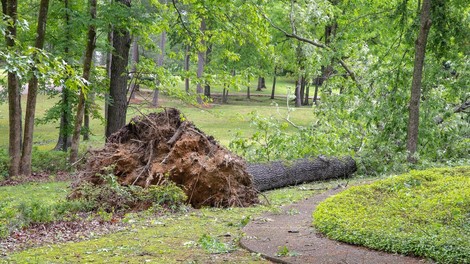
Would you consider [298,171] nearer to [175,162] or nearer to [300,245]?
[175,162]

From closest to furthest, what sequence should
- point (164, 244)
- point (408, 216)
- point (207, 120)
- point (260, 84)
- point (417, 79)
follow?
1. point (164, 244)
2. point (408, 216)
3. point (417, 79)
4. point (207, 120)
5. point (260, 84)

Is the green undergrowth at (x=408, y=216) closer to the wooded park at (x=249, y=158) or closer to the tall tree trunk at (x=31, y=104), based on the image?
the wooded park at (x=249, y=158)

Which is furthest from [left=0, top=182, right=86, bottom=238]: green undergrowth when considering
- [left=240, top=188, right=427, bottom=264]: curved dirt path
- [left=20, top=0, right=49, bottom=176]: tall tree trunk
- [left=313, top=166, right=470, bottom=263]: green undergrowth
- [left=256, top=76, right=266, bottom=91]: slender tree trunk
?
[left=256, top=76, right=266, bottom=91]: slender tree trunk

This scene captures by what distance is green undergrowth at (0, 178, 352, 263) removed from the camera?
6664mm

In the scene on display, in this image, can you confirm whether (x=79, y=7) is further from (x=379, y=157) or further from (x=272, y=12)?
(x=272, y=12)

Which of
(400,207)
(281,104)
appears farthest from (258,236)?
(281,104)

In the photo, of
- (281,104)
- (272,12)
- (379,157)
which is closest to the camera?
(379,157)

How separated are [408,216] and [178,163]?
4.51m

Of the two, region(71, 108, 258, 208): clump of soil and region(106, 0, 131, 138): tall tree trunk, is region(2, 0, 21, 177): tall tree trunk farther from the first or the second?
region(71, 108, 258, 208): clump of soil

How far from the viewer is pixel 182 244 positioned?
755 centimetres

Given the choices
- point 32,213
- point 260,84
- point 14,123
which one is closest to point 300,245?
point 32,213

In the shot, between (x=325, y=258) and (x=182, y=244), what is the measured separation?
193 centimetres

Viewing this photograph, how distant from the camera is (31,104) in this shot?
16594mm

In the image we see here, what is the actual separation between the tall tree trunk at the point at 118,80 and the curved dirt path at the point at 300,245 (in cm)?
844
